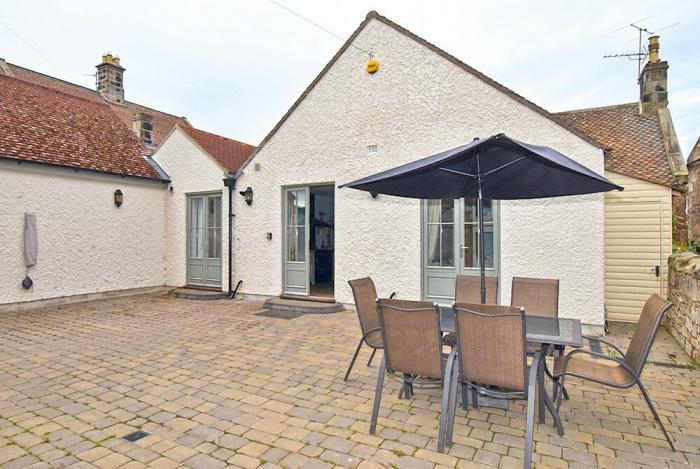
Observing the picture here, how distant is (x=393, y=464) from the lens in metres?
2.69

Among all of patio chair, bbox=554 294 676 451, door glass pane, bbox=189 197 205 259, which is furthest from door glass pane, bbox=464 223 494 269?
door glass pane, bbox=189 197 205 259

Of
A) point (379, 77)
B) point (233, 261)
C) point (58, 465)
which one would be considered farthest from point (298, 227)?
point (58, 465)

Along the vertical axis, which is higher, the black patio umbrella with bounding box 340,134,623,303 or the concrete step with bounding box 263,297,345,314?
the black patio umbrella with bounding box 340,134,623,303

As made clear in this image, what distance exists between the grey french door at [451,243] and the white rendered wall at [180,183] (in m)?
5.51

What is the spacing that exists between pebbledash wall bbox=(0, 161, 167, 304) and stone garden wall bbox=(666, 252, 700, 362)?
11.3m

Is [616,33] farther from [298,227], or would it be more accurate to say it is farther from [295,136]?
[298,227]

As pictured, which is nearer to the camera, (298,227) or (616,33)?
(298,227)

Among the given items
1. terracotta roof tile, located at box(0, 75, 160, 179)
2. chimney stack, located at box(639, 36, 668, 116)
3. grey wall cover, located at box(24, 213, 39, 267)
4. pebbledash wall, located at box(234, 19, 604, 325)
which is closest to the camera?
pebbledash wall, located at box(234, 19, 604, 325)

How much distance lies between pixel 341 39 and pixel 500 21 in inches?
131

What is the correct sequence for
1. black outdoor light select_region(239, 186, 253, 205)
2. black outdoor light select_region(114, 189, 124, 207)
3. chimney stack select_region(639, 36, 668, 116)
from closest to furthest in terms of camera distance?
chimney stack select_region(639, 36, 668, 116) < black outdoor light select_region(239, 186, 253, 205) < black outdoor light select_region(114, 189, 124, 207)

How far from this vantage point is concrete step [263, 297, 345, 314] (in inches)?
318

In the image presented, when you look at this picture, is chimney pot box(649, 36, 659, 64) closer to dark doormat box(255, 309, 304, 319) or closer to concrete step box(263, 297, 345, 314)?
concrete step box(263, 297, 345, 314)

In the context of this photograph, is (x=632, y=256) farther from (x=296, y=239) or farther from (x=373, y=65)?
(x=296, y=239)

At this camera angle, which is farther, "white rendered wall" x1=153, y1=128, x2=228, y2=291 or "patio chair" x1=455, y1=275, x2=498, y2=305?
"white rendered wall" x1=153, y1=128, x2=228, y2=291
